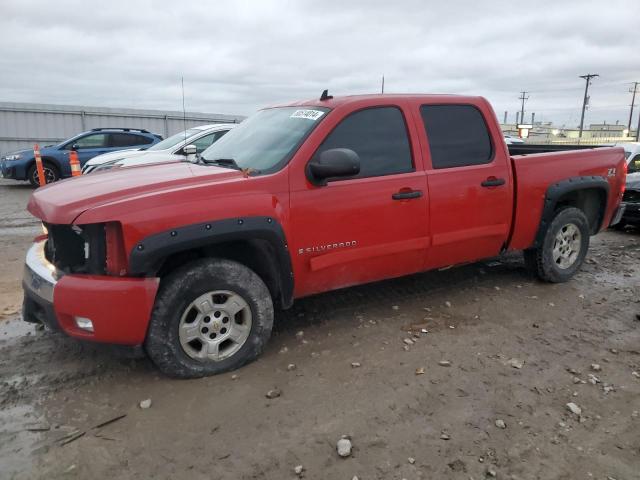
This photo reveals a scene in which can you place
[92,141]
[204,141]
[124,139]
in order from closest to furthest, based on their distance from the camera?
[204,141] → [92,141] → [124,139]

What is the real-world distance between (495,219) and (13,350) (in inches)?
157

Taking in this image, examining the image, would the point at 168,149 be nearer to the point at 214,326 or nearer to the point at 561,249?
the point at 214,326

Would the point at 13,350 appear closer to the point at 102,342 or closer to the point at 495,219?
the point at 102,342

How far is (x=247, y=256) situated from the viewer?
3559mm

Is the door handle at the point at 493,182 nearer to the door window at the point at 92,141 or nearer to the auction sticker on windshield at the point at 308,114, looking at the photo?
the auction sticker on windshield at the point at 308,114

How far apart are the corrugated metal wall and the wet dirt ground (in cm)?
1666

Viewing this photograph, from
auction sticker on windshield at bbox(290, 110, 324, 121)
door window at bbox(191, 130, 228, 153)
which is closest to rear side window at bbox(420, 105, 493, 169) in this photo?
auction sticker on windshield at bbox(290, 110, 324, 121)

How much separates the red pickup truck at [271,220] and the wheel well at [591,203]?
1.60 feet

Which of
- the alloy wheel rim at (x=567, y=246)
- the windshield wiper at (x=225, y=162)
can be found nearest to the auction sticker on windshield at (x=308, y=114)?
the windshield wiper at (x=225, y=162)

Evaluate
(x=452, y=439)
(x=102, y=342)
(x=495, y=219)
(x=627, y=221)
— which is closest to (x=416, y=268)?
(x=495, y=219)

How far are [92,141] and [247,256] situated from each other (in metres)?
11.7

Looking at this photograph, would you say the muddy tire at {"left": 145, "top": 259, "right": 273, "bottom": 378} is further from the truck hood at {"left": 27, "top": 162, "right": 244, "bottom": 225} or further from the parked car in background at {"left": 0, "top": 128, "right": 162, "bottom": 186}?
the parked car in background at {"left": 0, "top": 128, "right": 162, "bottom": 186}

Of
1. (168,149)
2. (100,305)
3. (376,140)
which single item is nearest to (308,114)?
(376,140)

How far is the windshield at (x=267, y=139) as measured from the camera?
3.63 metres
